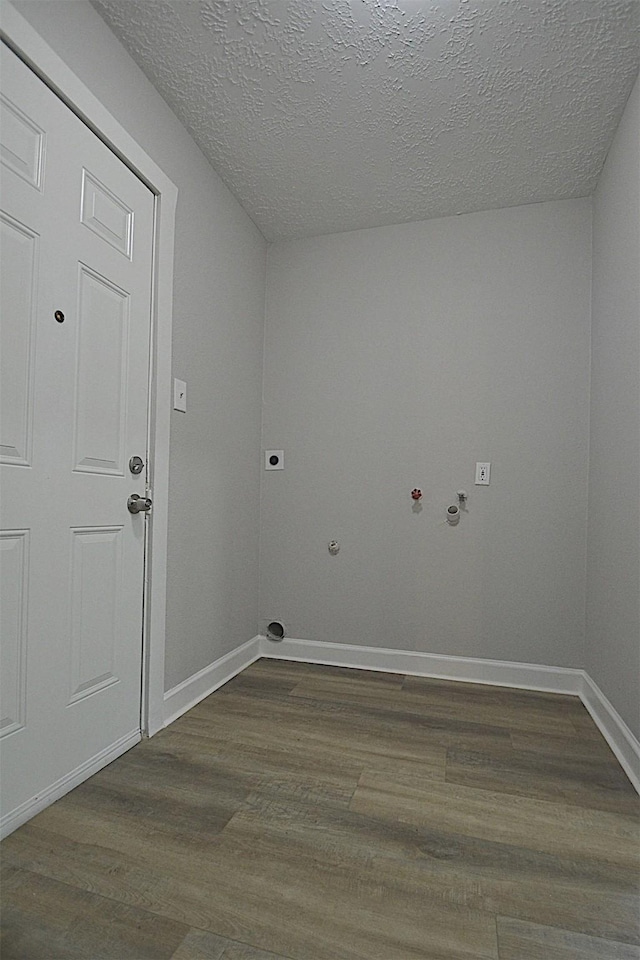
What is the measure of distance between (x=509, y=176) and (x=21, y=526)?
251 centimetres

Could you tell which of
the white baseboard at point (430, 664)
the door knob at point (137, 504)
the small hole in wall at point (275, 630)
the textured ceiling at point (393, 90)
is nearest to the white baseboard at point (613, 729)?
the white baseboard at point (430, 664)

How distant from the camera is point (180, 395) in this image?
2.24 m

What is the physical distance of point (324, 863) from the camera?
1328 mm

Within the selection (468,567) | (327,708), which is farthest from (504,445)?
(327,708)

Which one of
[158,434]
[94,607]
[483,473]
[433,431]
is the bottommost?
[94,607]

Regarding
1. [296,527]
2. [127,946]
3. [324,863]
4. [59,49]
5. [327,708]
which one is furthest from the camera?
[296,527]

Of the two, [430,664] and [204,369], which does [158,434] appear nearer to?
[204,369]

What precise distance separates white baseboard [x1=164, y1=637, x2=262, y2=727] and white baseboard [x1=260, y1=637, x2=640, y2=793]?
0.17 meters

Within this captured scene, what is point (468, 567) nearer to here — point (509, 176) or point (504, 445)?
point (504, 445)

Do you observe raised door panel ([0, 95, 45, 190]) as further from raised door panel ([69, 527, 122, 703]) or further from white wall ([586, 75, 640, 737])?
white wall ([586, 75, 640, 737])

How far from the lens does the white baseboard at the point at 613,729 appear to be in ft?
5.81

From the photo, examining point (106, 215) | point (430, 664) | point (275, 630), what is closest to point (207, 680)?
point (275, 630)

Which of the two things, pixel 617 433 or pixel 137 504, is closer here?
pixel 137 504

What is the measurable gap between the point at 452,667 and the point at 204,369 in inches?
75.7
